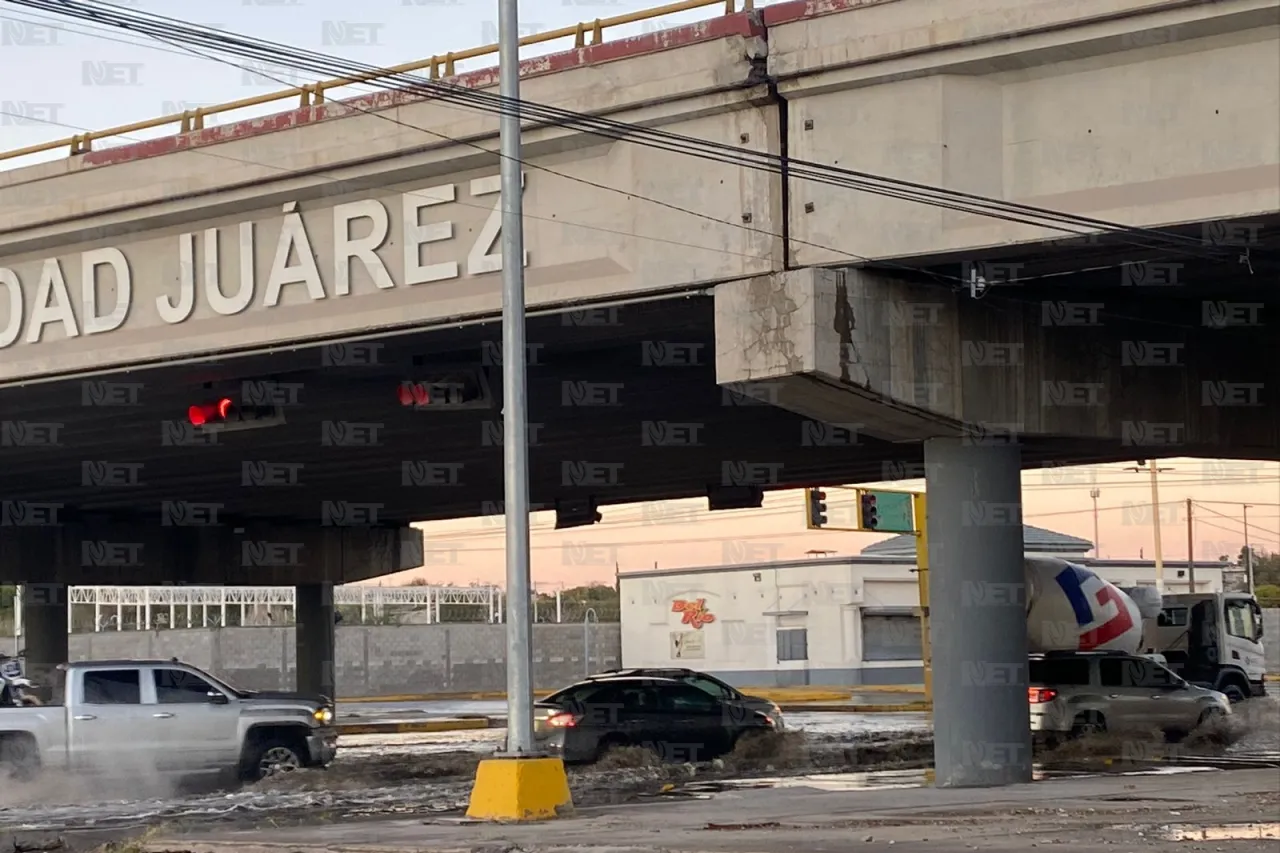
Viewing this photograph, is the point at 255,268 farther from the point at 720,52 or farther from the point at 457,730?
the point at 457,730

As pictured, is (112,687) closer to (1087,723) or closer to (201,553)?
(1087,723)

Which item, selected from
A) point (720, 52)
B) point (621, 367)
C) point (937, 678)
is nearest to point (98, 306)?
point (621, 367)

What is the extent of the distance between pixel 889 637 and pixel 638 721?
41730 mm

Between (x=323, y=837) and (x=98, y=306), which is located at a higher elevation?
(x=98, y=306)

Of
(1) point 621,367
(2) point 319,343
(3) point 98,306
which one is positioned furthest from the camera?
(1) point 621,367

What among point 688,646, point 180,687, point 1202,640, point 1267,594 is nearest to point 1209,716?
point 1202,640

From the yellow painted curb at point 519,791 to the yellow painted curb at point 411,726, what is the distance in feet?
73.0

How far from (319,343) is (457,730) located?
20764 millimetres

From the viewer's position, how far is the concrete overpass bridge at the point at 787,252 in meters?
15.7

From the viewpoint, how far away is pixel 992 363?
18.5 m

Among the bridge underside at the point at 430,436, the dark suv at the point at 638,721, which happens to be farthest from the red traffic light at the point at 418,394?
the dark suv at the point at 638,721

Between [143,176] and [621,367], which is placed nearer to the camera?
[143,176]

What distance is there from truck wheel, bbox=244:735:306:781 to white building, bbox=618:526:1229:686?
41.0m

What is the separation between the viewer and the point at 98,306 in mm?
21953
